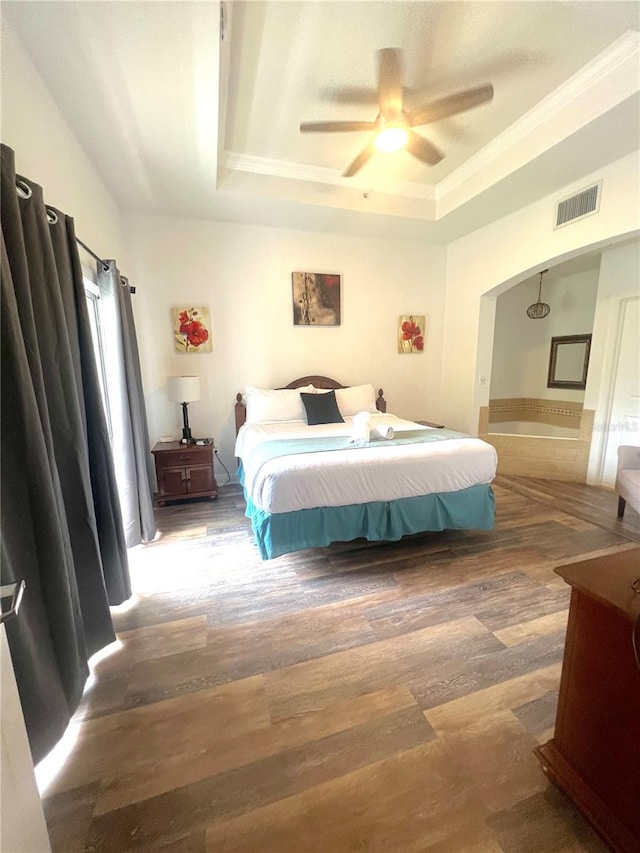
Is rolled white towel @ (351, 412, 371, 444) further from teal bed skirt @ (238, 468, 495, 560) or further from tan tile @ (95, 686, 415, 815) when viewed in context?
tan tile @ (95, 686, 415, 815)

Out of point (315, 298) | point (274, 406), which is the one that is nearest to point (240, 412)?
point (274, 406)

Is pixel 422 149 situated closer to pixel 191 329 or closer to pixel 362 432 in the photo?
pixel 362 432

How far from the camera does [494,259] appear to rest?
3674 millimetres

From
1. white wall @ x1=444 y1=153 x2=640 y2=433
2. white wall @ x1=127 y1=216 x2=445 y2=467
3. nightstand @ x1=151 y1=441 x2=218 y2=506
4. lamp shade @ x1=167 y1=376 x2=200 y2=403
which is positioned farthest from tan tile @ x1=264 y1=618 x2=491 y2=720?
white wall @ x1=444 y1=153 x2=640 y2=433

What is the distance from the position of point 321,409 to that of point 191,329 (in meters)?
1.63

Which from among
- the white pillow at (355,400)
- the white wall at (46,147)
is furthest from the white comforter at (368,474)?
the white wall at (46,147)

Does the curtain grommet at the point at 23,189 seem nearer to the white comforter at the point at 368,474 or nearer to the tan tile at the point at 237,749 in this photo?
the white comforter at the point at 368,474

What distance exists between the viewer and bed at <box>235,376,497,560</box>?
2131mm

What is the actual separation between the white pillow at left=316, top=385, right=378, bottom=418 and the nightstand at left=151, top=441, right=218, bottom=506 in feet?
4.59

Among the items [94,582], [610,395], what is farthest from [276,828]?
[610,395]

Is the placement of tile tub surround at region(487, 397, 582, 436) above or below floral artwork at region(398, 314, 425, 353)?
below

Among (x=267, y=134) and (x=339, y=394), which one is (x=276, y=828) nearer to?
(x=339, y=394)

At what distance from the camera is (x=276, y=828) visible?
1.01 meters

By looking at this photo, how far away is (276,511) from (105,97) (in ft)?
8.13
